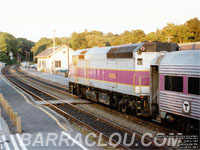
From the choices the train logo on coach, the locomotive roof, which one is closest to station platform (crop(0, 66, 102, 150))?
the train logo on coach

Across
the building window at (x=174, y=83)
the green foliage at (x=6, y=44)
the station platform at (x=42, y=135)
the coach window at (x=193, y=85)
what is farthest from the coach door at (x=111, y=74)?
the green foliage at (x=6, y=44)

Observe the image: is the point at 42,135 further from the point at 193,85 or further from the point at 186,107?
the point at 193,85

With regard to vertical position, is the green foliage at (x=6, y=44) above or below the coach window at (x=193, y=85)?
above

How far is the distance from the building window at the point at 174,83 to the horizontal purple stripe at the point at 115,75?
2305 mm

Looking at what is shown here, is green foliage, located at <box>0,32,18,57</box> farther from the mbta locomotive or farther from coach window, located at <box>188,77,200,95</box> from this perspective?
coach window, located at <box>188,77,200,95</box>

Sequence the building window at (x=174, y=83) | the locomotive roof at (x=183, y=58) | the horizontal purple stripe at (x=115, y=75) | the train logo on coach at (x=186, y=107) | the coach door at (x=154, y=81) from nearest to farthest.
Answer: the locomotive roof at (x=183, y=58)
the train logo on coach at (x=186, y=107)
the building window at (x=174, y=83)
the coach door at (x=154, y=81)
the horizontal purple stripe at (x=115, y=75)

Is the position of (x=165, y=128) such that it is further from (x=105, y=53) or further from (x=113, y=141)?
(x=105, y=53)

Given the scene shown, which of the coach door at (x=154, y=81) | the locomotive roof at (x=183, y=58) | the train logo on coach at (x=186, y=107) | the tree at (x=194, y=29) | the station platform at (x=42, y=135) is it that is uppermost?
the tree at (x=194, y=29)

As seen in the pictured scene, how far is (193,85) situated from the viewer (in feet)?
37.2

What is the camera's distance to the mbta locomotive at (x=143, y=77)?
1205cm

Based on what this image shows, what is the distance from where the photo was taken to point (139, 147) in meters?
11.2

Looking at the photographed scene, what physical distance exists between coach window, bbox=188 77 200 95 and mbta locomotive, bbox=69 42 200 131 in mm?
65

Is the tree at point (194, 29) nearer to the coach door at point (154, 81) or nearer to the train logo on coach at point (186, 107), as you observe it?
the coach door at point (154, 81)

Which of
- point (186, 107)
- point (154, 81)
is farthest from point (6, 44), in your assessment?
point (186, 107)
